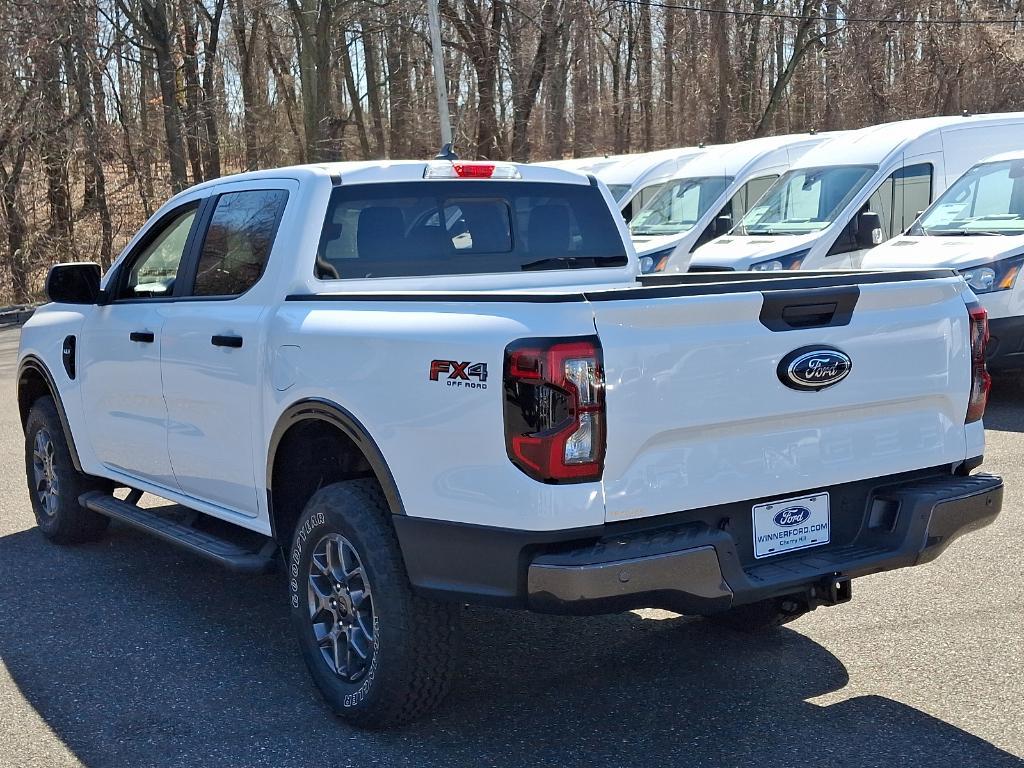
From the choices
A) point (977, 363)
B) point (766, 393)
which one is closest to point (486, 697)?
point (766, 393)

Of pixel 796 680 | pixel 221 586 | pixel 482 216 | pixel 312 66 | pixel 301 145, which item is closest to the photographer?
pixel 796 680

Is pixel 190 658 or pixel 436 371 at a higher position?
pixel 436 371

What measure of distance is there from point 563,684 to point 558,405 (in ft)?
5.02

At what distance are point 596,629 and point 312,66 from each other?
28.7 meters

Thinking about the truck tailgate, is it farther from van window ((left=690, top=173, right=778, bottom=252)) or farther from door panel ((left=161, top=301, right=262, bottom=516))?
van window ((left=690, top=173, right=778, bottom=252))

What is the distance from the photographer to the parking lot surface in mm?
4070

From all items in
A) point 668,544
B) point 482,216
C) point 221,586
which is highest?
point 482,216

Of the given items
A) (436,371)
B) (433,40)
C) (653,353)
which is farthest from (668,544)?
(433,40)

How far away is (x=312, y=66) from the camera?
105 ft

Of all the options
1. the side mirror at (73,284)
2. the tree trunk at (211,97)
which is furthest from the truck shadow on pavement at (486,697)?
the tree trunk at (211,97)

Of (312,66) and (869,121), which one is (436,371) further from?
(869,121)

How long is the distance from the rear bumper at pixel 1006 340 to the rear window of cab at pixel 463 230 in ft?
17.8

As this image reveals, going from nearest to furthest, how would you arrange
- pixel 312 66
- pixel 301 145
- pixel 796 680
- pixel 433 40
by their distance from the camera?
pixel 796 680, pixel 433 40, pixel 312 66, pixel 301 145

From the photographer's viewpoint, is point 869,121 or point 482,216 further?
point 869,121
